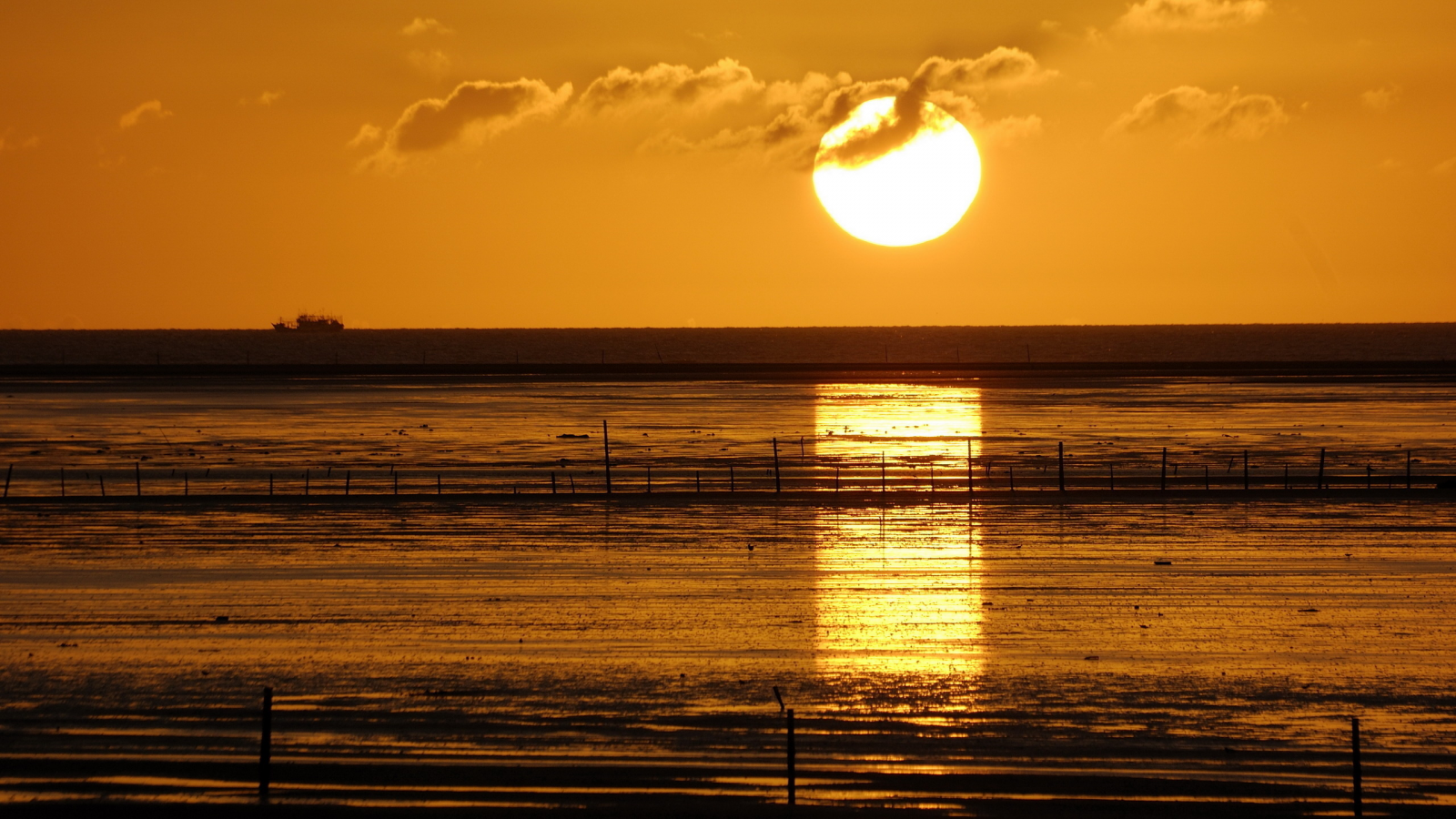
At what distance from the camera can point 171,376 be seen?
165250 millimetres

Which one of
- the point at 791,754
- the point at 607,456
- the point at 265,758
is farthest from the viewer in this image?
the point at 607,456

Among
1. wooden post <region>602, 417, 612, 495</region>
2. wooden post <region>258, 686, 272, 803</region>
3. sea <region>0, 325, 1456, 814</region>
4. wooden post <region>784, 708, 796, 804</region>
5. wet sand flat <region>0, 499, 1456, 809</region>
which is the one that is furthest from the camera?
wooden post <region>602, 417, 612, 495</region>

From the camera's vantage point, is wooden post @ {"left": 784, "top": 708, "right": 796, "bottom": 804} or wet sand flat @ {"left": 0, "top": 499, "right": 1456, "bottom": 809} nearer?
wooden post @ {"left": 784, "top": 708, "right": 796, "bottom": 804}

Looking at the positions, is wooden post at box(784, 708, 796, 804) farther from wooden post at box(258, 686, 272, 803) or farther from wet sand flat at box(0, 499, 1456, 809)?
wooden post at box(258, 686, 272, 803)

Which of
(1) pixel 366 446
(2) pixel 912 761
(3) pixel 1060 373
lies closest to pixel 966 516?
(2) pixel 912 761

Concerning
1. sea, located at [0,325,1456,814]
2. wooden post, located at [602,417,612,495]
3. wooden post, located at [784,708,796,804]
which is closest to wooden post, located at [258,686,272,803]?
sea, located at [0,325,1456,814]

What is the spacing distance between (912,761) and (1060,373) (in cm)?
15813

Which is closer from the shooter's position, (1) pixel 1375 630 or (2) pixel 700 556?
(1) pixel 1375 630

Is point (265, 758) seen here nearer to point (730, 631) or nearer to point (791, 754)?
point (791, 754)

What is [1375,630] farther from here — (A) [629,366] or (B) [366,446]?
(A) [629,366]

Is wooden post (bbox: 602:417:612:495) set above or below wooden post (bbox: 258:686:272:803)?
above

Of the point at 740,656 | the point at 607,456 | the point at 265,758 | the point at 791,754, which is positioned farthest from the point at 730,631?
the point at 607,456

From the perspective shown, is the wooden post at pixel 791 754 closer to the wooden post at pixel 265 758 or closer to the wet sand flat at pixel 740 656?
the wet sand flat at pixel 740 656

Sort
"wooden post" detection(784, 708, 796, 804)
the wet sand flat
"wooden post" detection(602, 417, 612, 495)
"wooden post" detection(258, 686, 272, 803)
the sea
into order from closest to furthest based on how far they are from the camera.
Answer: "wooden post" detection(784, 708, 796, 804) → "wooden post" detection(258, 686, 272, 803) → the sea → the wet sand flat → "wooden post" detection(602, 417, 612, 495)
